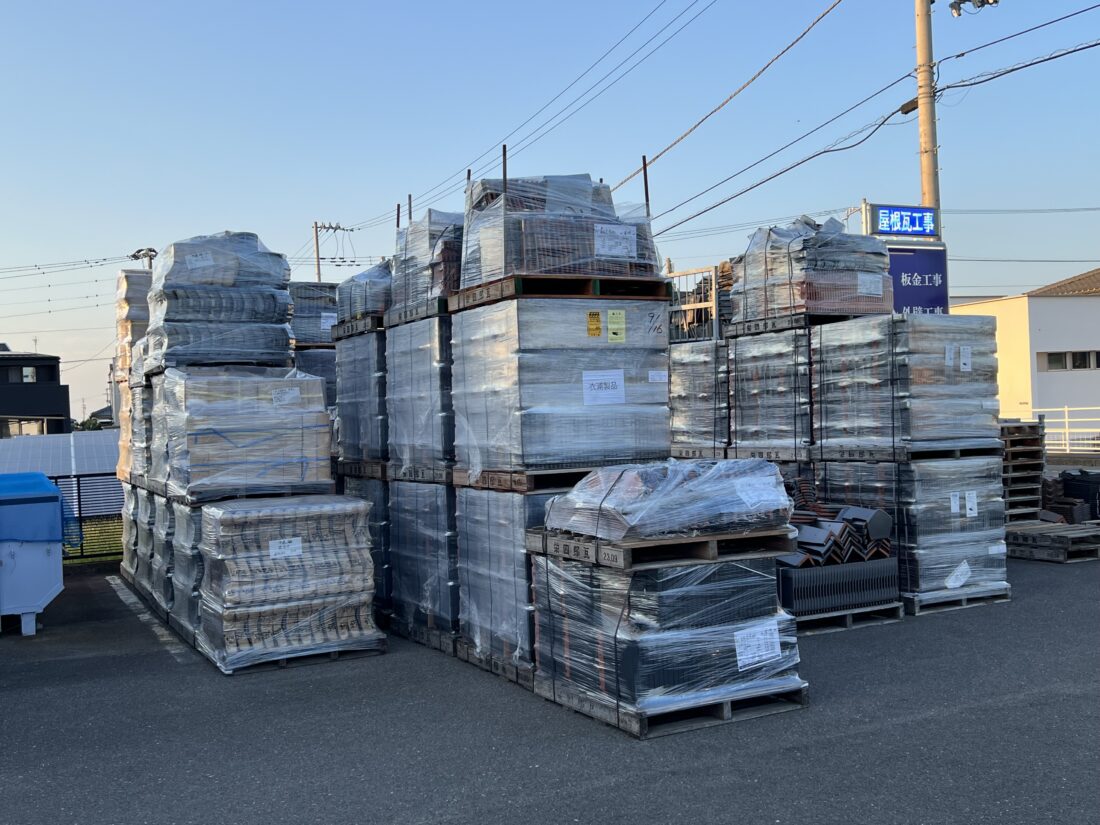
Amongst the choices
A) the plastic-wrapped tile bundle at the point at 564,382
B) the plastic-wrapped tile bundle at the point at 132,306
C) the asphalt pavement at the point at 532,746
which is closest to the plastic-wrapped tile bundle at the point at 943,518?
the asphalt pavement at the point at 532,746

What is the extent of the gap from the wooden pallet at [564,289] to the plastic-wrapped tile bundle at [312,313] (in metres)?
5.29

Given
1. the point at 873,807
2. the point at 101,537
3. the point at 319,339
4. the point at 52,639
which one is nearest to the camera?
the point at 873,807

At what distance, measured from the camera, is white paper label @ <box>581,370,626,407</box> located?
682 cm

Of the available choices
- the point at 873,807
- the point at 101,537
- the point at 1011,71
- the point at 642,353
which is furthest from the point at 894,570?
the point at 101,537

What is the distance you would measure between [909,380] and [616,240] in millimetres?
3085

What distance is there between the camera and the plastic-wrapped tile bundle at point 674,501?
18.7ft

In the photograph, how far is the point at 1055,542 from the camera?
1095 cm

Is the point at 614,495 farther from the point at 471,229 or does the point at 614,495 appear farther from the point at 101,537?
the point at 101,537

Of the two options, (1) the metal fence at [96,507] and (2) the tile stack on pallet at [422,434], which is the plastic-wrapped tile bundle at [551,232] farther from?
(1) the metal fence at [96,507]

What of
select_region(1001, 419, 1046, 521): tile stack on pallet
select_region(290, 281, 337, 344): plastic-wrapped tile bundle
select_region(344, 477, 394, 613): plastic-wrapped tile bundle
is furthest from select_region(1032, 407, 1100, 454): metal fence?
select_region(344, 477, 394, 613): plastic-wrapped tile bundle

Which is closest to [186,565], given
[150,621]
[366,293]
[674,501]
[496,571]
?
[150,621]

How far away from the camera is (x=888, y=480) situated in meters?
8.81

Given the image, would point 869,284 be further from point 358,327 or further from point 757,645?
point 757,645

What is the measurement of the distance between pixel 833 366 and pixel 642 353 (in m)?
2.88
